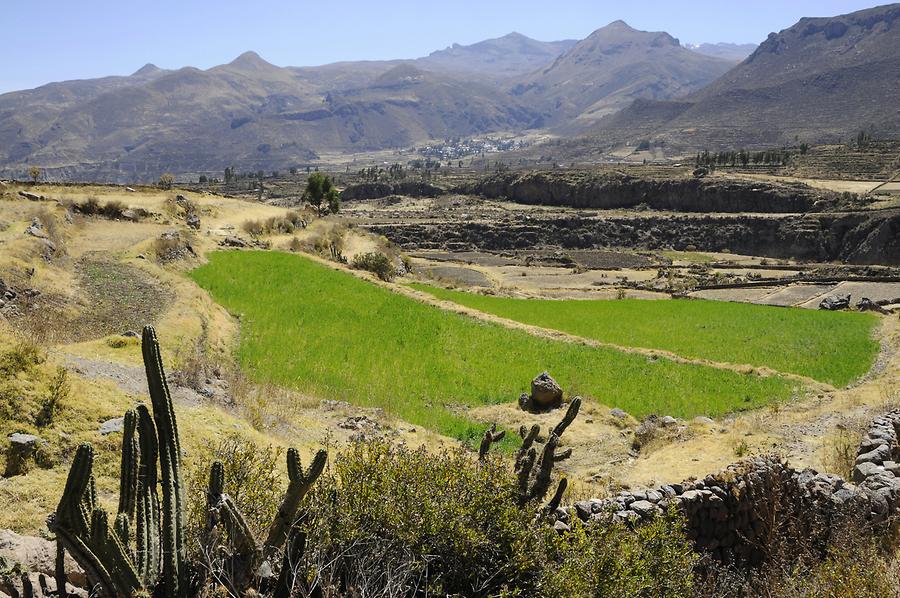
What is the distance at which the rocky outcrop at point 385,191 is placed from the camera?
143m

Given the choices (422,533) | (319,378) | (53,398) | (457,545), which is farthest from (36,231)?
(457,545)

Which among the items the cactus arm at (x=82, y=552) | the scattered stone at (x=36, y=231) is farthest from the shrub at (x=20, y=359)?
the scattered stone at (x=36, y=231)

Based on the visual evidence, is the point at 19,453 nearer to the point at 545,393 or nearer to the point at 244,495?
the point at 244,495

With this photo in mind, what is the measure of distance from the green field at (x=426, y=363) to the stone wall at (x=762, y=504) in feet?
17.6

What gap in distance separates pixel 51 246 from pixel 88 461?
2398 centimetres

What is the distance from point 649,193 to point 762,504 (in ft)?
364

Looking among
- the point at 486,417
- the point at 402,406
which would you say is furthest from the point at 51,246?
the point at 486,417

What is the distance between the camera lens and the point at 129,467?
6125 mm

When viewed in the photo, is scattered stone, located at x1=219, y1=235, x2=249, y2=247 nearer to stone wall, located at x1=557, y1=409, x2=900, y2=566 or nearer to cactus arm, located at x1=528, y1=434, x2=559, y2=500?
cactus arm, located at x1=528, y1=434, x2=559, y2=500

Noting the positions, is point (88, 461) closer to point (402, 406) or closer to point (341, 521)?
point (341, 521)

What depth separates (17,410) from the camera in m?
9.27

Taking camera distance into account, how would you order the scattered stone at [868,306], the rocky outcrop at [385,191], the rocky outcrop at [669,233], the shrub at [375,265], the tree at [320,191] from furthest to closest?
the rocky outcrop at [385,191] < the rocky outcrop at [669,233] < the tree at [320,191] < the shrub at [375,265] < the scattered stone at [868,306]

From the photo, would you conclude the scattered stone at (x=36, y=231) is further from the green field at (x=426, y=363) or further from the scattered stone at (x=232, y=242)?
the scattered stone at (x=232, y=242)

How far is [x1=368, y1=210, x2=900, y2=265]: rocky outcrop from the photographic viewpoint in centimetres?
8181
